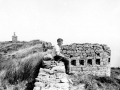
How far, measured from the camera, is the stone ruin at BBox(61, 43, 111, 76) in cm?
759

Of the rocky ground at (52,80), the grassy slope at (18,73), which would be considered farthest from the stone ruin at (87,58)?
the rocky ground at (52,80)

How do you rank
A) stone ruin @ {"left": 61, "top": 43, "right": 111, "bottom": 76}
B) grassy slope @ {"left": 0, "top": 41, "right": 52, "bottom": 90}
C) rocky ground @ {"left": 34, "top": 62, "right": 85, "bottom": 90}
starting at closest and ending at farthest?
rocky ground @ {"left": 34, "top": 62, "right": 85, "bottom": 90}
grassy slope @ {"left": 0, "top": 41, "right": 52, "bottom": 90}
stone ruin @ {"left": 61, "top": 43, "right": 111, "bottom": 76}

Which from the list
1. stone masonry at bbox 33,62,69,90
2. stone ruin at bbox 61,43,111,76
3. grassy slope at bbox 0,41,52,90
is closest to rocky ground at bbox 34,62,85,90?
stone masonry at bbox 33,62,69,90

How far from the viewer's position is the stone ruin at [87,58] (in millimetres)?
7587

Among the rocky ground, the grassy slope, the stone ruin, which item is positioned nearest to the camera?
the rocky ground

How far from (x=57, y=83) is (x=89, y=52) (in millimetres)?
4508

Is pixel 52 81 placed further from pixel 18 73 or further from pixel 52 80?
pixel 18 73

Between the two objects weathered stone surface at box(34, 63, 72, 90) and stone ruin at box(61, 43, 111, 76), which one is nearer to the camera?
weathered stone surface at box(34, 63, 72, 90)

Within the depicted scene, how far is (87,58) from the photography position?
7.71m

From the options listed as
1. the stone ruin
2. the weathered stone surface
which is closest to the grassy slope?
the weathered stone surface

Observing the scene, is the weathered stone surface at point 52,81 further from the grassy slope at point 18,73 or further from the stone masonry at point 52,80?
the grassy slope at point 18,73

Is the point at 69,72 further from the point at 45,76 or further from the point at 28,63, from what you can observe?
the point at 45,76

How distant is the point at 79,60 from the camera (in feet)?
25.4

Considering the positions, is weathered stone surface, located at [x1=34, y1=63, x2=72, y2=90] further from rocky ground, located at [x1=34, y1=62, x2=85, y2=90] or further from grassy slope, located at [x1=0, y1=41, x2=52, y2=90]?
grassy slope, located at [x1=0, y1=41, x2=52, y2=90]
